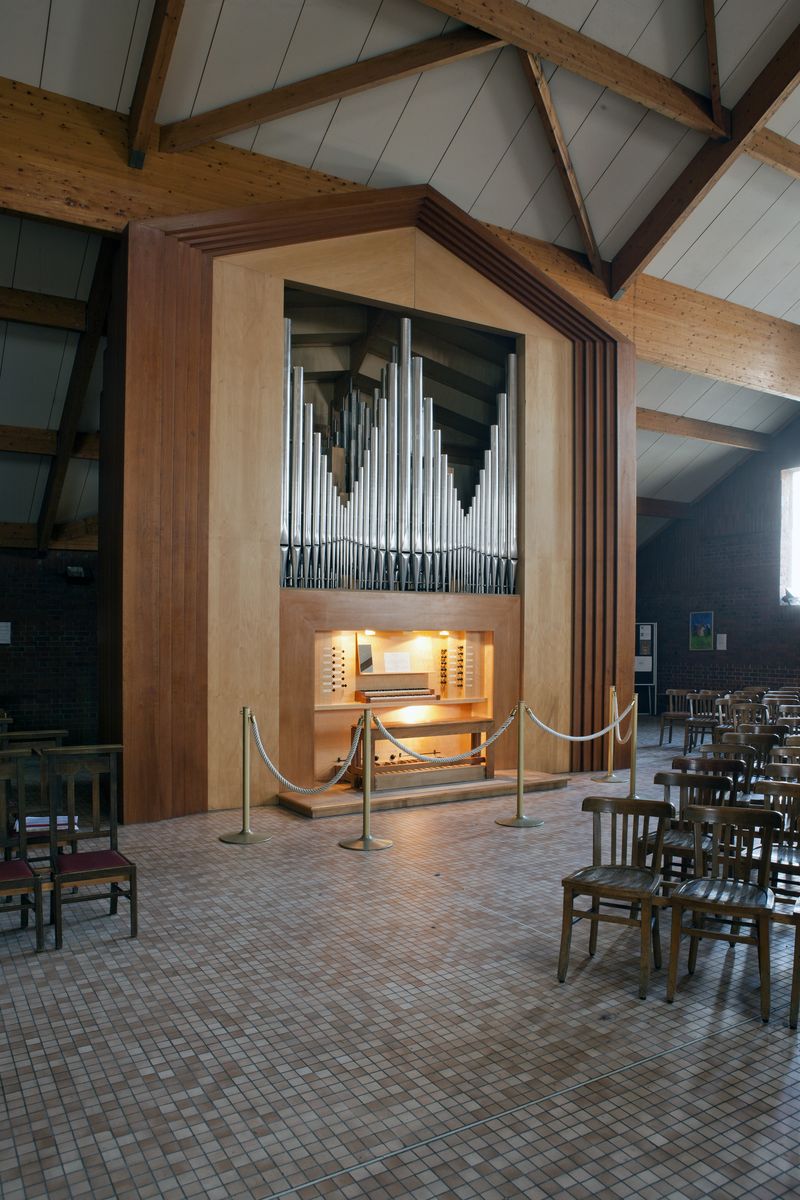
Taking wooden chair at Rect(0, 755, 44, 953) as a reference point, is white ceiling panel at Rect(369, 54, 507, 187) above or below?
above

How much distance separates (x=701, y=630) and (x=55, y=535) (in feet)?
37.4

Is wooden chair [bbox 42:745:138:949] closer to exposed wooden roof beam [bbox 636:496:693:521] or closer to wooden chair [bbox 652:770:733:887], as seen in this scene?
wooden chair [bbox 652:770:733:887]

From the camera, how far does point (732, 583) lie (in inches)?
629

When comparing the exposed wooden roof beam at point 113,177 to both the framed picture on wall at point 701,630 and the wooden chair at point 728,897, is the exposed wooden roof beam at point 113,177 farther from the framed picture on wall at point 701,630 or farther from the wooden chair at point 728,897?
the framed picture on wall at point 701,630

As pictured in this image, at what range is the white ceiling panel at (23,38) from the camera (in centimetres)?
611

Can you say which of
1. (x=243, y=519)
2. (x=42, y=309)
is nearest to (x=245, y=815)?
(x=243, y=519)

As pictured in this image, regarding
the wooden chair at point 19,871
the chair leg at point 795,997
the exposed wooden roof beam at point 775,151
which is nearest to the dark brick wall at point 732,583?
the exposed wooden roof beam at point 775,151

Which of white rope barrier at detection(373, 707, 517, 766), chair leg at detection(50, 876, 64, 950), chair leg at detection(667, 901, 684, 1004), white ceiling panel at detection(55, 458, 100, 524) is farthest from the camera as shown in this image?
white ceiling panel at detection(55, 458, 100, 524)

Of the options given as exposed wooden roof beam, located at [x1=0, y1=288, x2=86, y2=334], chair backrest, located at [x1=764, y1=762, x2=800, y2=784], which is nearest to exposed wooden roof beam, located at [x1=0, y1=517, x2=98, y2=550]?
exposed wooden roof beam, located at [x1=0, y1=288, x2=86, y2=334]

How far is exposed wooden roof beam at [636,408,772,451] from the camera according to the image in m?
13.4

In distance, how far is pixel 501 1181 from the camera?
2.55 metres

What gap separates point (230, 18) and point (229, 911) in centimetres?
637

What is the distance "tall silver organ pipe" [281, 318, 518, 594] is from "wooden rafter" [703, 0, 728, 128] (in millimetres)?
3428

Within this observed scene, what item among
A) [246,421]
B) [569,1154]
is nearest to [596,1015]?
[569,1154]
